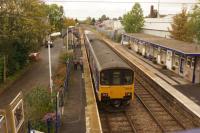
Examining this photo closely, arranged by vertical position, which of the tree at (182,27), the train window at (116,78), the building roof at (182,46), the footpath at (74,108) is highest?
the tree at (182,27)

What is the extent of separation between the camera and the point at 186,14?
36031mm

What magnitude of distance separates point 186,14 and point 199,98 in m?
20.4

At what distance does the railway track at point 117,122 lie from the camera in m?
13.9

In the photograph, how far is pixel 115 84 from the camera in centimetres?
1581

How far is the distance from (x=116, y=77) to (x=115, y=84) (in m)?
0.41

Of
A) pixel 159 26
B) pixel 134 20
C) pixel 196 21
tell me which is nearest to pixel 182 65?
pixel 196 21

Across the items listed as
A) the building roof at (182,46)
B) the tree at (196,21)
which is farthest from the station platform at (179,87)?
the tree at (196,21)

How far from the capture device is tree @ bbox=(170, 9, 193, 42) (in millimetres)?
35812

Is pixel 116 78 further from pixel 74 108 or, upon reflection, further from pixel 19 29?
pixel 19 29

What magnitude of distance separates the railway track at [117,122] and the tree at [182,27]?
2258 centimetres

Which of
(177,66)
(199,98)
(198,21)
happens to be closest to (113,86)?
(199,98)

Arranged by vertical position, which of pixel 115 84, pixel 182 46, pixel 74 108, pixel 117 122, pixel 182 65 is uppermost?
pixel 182 46

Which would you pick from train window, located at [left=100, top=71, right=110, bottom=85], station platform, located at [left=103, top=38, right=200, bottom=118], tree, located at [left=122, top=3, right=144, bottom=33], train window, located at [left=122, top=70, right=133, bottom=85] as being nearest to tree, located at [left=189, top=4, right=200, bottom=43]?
station platform, located at [left=103, top=38, right=200, bottom=118]

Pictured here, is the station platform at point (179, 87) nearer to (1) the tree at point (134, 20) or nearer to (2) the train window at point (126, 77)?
(2) the train window at point (126, 77)
